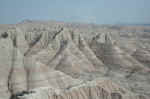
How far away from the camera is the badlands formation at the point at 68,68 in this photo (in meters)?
16.5

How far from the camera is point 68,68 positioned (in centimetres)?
3559

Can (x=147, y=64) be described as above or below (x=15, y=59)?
below

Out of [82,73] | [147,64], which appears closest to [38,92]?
[82,73]

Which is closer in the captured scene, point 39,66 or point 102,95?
point 39,66

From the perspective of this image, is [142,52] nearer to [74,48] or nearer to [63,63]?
[74,48]

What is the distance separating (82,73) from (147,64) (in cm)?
1359

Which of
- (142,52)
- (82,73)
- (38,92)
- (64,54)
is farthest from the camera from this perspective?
(142,52)

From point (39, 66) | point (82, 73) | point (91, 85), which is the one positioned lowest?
point (82, 73)

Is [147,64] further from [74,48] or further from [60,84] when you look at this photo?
[60,84]

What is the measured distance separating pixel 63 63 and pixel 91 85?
1824 cm

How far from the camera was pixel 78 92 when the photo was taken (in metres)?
17.5

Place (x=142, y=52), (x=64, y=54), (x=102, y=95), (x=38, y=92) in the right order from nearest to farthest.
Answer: (x=38, y=92) < (x=102, y=95) < (x=64, y=54) < (x=142, y=52)

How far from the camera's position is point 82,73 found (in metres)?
35.3

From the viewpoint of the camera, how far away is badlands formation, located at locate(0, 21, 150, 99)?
16.5 m
